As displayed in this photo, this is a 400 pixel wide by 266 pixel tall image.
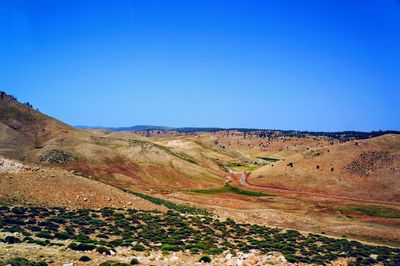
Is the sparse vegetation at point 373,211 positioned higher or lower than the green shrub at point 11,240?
lower

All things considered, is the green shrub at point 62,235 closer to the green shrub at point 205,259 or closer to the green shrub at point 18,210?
the green shrub at point 18,210

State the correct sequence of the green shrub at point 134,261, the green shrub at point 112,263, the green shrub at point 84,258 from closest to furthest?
1. the green shrub at point 112,263
2. the green shrub at point 84,258
3. the green shrub at point 134,261

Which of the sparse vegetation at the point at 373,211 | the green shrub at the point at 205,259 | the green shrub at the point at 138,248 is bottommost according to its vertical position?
the sparse vegetation at the point at 373,211

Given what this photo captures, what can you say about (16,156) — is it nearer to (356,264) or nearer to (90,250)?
(90,250)

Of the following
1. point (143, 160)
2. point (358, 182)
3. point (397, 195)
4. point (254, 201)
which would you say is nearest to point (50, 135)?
point (143, 160)

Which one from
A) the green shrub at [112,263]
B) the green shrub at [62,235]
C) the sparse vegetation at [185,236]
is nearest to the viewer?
the green shrub at [112,263]

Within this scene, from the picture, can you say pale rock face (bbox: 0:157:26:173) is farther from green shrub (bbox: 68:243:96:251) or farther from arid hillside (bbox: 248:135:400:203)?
arid hillside (bbox: 248:135:400:203)

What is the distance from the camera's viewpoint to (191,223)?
157 ft

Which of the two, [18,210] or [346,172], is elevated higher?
[346,172]

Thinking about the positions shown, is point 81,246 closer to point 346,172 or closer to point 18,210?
point 18,210

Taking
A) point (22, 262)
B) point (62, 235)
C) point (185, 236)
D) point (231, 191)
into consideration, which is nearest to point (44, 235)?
point (62, 235)

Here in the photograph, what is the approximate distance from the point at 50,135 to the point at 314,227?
11504cm

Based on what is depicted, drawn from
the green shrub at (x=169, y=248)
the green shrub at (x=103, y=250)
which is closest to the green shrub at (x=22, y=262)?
the green shrub at (x=103, y=250)

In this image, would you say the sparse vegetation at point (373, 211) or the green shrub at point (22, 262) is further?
the sparse vegetation at point (373, 211)
